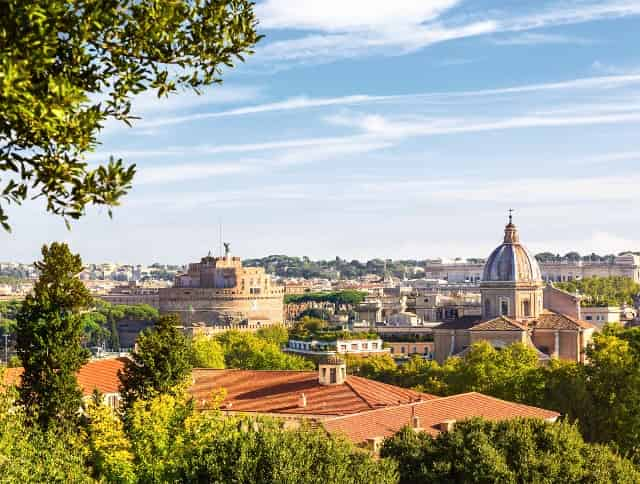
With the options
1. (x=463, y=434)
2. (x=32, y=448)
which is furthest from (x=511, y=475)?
(x=32, y=448)

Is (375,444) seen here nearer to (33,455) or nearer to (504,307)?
(33,455)

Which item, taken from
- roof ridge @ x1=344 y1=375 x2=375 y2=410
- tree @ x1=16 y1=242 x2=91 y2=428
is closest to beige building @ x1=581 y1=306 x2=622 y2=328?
roof ridge @ x1=344 y1=375 x2=375 y2=410

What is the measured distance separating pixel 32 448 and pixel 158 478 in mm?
3655

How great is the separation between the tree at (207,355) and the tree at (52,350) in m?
38.5

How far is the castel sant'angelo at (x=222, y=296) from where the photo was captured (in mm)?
172375

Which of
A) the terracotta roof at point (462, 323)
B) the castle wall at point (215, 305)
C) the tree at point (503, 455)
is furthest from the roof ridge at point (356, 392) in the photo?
the castle wall at point (215, 305)

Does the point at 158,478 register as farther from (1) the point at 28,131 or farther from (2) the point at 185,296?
(2) the point at 185,296

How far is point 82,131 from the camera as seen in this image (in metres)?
11.5

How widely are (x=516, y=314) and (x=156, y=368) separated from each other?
53.5 m

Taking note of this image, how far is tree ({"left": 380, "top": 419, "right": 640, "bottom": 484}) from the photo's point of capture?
Result: 105 ft

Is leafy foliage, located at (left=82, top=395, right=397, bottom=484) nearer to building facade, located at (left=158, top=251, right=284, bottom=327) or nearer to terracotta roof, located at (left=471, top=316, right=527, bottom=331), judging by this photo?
terracotta roof, located at (left=471, top=316, right=527, bottom=331)

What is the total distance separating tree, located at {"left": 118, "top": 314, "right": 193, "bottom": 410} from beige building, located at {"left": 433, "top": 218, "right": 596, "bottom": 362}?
4880 centimetres

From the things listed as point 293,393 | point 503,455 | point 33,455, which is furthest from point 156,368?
point 503,455

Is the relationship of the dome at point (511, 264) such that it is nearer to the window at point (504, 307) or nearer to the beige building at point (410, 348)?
the window at point (504, 307)
